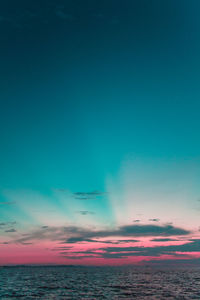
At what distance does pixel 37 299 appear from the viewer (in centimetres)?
4925

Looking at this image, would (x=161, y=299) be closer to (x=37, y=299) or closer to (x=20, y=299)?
(x=37, y=299)

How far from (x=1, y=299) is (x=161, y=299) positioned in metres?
29.3

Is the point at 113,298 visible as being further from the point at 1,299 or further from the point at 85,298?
the point at 1,299

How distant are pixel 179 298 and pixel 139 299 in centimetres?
784

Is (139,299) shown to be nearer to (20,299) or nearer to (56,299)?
(56,299)

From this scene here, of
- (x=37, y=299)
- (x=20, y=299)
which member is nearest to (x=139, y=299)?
(x=37, y=299)

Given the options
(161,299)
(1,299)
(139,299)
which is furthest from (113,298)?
(1,299)

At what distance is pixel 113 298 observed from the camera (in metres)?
50.6

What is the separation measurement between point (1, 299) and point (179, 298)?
32977 mm

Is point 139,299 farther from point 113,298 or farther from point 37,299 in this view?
point 37,299

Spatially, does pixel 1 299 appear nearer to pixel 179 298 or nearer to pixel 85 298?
pixel 85 298

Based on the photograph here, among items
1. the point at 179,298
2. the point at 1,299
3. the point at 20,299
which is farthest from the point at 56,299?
the point at 179,298

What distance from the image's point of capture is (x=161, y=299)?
48.6 m

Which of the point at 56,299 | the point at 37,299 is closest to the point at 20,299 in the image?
the point at 37,299
